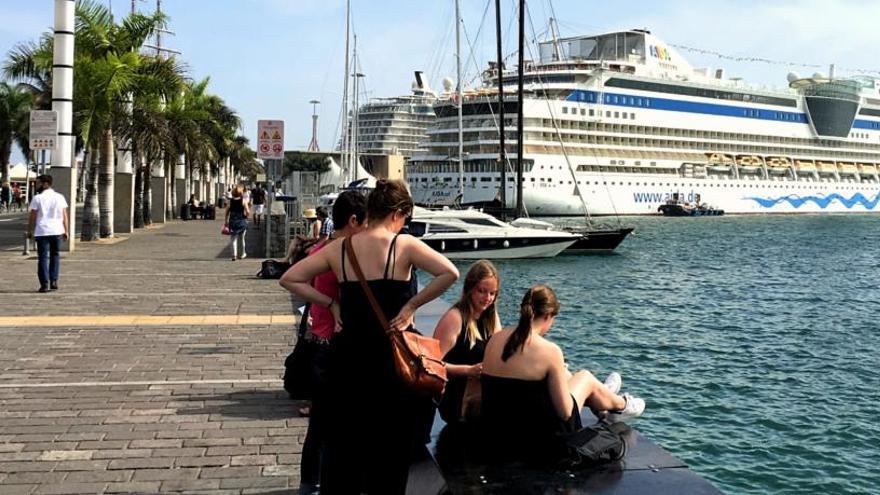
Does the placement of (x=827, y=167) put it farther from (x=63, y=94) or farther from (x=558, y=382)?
(x=558, y=382)

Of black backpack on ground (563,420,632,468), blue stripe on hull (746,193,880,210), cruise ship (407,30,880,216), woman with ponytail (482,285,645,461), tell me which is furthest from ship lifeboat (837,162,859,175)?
woman with ponytail (482,285,645,461)

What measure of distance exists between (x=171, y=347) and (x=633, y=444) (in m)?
5.46

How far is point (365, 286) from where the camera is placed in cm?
390

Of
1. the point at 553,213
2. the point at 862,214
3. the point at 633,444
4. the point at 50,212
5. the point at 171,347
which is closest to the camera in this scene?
the point at 633,444

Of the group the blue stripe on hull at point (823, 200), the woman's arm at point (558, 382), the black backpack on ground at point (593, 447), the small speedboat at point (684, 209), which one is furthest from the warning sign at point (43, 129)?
the blue stripe on hull at point (823, 200)

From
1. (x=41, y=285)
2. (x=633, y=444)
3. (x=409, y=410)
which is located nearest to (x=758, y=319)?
(x=41, y=285)

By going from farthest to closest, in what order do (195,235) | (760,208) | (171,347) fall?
(760,208)
(195,235)
(171,347)

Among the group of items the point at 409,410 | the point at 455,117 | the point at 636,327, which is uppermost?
the point at 455,117

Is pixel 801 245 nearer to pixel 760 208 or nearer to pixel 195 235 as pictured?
pixel 195 235

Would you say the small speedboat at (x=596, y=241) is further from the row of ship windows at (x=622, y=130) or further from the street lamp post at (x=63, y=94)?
the row of ship windows at (x=622, y=130)

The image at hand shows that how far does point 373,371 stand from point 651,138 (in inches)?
3412

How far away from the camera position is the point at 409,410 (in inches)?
156

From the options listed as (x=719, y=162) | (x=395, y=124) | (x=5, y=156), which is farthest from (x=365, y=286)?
(x=395, y=124)

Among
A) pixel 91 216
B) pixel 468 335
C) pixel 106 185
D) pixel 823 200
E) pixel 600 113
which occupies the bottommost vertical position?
pixel 468 335
